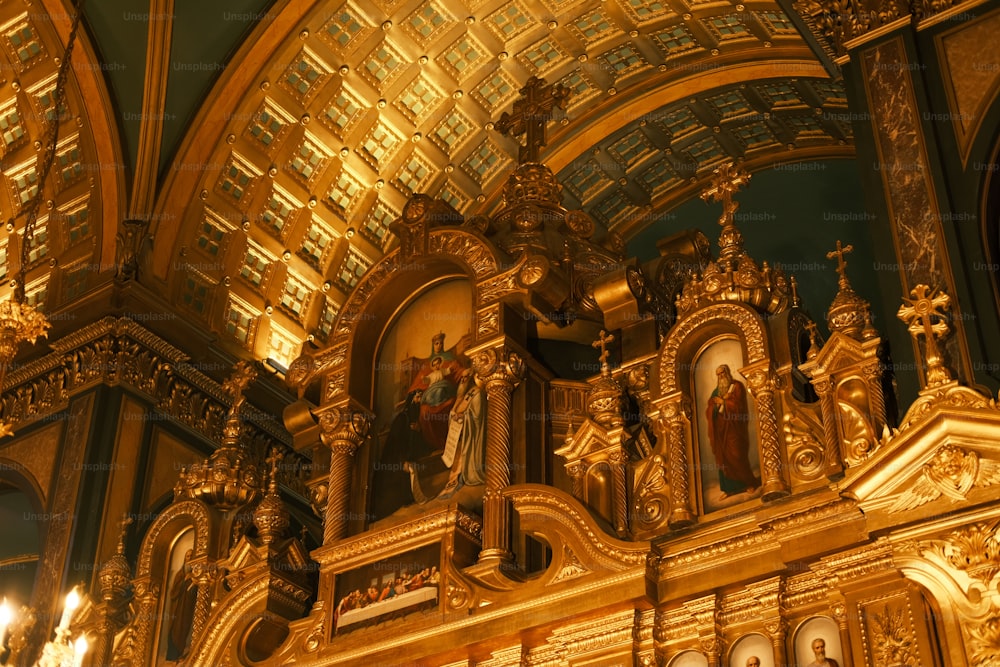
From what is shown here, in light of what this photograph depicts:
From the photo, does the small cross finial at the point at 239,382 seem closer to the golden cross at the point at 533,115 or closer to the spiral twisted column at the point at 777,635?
the golden cross at the point at 533,115

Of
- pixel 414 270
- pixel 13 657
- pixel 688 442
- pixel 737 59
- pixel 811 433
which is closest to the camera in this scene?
pixel 811 433

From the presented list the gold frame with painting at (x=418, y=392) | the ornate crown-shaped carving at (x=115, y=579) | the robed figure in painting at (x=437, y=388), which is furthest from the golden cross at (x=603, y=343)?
the ornate crown-shaped carving at (x=115, y=579)

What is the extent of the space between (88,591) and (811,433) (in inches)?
327

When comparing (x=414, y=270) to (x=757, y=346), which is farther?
(x=414, y=270)

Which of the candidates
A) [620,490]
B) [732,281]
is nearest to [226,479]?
[620,490]

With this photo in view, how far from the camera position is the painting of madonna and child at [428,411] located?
43.0 ft

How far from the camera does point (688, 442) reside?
11586 millimetres

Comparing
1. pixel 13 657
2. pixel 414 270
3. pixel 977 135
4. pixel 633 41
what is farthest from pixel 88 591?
pixel 977 135

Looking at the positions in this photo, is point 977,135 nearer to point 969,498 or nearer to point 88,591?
point 969,498

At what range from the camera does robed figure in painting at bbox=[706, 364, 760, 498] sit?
11227 millimetres

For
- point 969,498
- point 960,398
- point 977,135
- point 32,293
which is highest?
point 32,293

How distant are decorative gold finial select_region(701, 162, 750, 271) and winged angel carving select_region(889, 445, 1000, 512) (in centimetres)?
330

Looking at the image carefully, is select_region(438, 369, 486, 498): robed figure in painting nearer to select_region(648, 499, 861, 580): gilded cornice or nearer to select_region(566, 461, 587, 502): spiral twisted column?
select_region(566, 461, 587, 502): spiral twisted column

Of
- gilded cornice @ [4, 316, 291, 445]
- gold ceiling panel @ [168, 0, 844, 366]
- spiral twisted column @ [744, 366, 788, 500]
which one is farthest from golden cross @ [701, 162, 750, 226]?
gilded cornice @ [4, 316, 291, 445]
